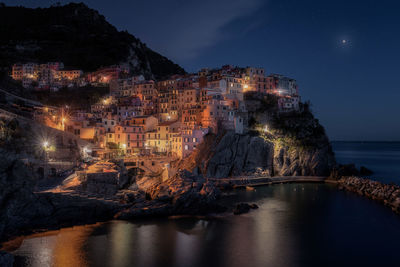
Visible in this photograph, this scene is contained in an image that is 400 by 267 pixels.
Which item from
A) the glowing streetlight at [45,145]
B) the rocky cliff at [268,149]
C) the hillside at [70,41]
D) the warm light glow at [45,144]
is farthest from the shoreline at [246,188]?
the hillside at [70,41]

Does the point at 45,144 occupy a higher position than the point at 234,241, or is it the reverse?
the point at 45,144

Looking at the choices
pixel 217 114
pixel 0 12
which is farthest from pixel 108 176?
pixel 0 12

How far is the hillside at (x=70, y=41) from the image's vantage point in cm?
8519

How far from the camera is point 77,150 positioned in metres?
40.8

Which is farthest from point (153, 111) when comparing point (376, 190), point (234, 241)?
point (376, 190)

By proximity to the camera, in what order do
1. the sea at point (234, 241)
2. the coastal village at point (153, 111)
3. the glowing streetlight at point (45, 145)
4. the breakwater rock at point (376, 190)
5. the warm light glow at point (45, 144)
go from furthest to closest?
the coastal village at point (153, 111)
the warm light glow at point (45, 144)
the glowing streetlight at point (45, 145)
the breakwater rock at point (376, 190)
the sea at point (234, 241)

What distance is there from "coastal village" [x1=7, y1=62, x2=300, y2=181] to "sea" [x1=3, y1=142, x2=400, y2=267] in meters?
14.5

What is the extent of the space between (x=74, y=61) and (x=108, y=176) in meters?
62.6

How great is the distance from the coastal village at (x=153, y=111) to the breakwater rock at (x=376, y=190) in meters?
17.0

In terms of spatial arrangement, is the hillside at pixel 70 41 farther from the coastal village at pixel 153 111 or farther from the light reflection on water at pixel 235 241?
the light reflection on water at pixel 235 241

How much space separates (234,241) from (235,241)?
0.08 metres

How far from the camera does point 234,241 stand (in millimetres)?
25016

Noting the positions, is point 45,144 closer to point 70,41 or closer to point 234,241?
point 234,241

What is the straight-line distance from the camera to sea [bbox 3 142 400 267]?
2155 centimetres
